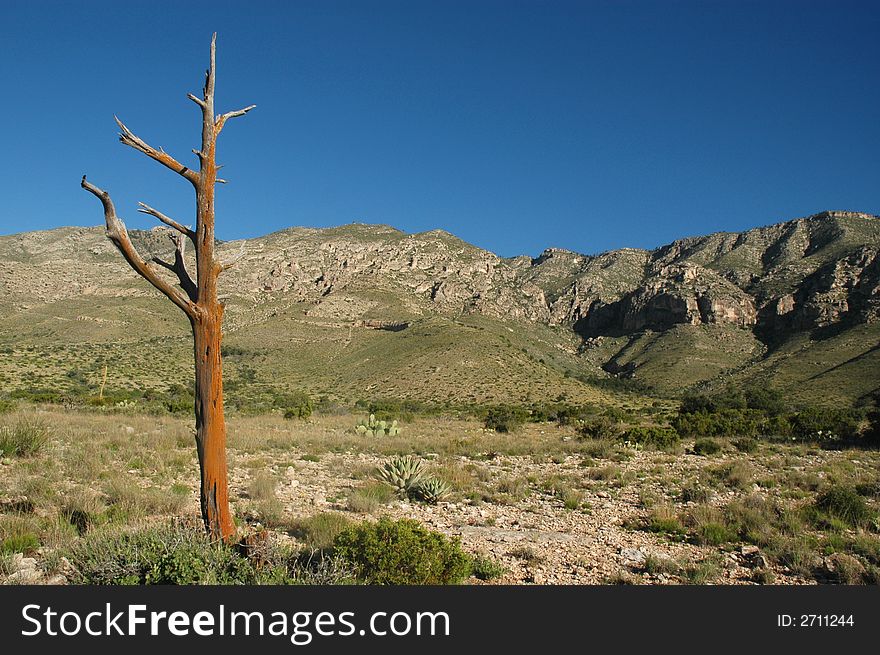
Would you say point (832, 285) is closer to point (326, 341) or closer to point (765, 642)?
point (326, 341)

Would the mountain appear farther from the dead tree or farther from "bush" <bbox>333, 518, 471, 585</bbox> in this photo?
"bush" <bbox>333, 518, 471, 585</bbox>

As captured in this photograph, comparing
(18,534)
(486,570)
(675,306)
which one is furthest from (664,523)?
(675,306)

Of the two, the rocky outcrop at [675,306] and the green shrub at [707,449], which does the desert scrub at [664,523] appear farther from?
the rocky outcrop at [675,306]

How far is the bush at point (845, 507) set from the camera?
8.45 metres

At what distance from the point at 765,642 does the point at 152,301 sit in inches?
3699

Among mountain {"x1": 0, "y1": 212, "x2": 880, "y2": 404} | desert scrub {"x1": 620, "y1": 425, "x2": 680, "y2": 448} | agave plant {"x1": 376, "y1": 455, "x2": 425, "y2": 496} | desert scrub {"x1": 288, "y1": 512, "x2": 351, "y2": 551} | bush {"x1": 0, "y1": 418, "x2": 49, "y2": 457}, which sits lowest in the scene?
desert scrub {"x1": 288, "y1": 512, "x2": 351, "y2": 551}

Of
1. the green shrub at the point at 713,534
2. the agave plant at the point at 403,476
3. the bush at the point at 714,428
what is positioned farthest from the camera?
the bush at the point at 714,428

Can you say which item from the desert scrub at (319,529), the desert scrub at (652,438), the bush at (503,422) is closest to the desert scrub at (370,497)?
the desert scrub at (319,529)

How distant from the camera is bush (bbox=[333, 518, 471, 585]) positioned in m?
5.16

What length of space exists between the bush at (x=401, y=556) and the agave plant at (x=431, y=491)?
435 centimetres

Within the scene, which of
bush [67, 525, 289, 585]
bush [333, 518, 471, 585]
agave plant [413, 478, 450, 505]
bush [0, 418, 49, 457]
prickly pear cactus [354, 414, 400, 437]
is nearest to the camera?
bush [67, 525, 289, 585]

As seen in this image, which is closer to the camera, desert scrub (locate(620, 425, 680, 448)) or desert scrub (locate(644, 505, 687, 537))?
desert scrub (locate(644, 505, 687, 537))

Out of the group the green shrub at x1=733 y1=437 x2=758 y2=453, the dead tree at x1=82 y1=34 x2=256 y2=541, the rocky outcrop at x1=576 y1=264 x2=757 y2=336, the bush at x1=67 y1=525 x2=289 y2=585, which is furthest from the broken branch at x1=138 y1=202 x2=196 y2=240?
the rocky outcrop at x1=576 y1=264 x2=757 y2=336

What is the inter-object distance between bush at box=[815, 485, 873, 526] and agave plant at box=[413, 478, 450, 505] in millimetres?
6857
